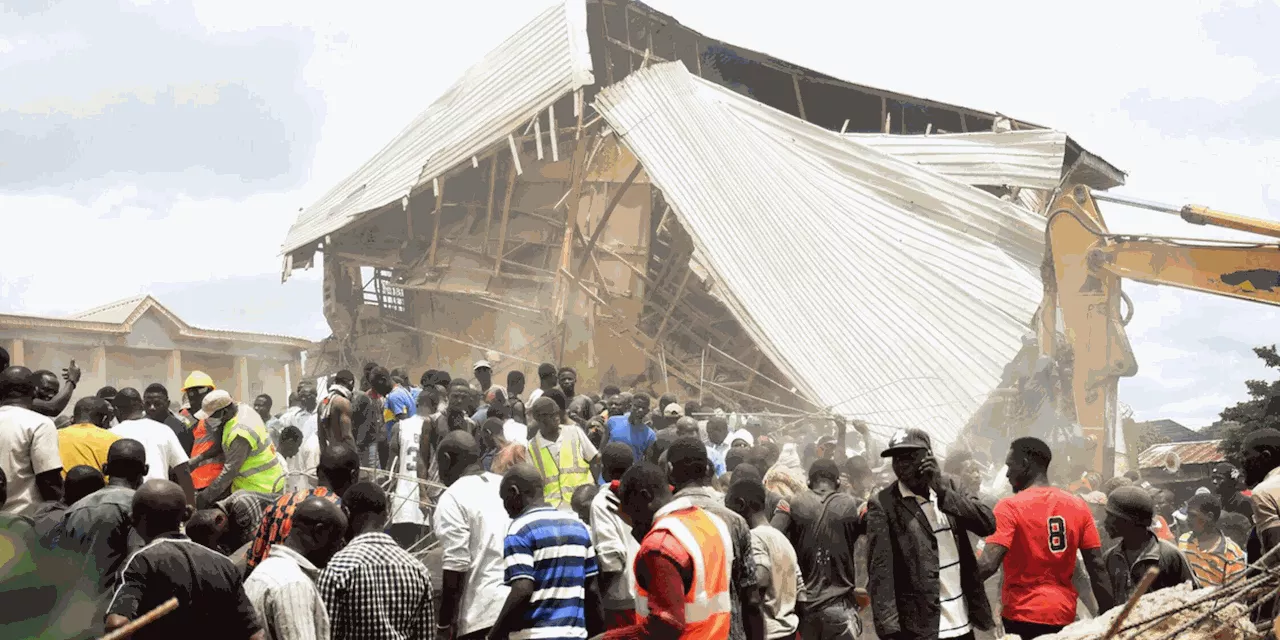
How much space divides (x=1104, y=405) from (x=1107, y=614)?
9426mm

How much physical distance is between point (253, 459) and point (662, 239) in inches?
467

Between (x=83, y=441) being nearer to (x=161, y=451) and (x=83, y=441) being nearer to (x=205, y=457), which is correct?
A: (x=161, y=451)

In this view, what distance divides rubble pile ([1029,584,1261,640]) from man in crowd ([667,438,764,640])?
1.40 metres

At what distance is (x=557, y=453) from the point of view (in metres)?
8.68

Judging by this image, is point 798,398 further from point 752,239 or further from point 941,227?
point 941,227

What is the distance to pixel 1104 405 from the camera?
1491cm

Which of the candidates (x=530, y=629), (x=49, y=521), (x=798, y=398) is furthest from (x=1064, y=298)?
(x=49, y=521)

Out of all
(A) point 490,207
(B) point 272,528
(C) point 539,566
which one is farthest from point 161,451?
(A) point 490,207

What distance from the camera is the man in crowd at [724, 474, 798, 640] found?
6562 mm

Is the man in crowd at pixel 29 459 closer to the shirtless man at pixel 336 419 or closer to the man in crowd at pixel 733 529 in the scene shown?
the shirtless man at pixel 336 419

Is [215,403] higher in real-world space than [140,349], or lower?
lower

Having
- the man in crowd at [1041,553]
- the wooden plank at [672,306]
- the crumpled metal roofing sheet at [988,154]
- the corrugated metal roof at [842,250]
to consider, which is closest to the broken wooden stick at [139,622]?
the man in crowd at [1041,553]

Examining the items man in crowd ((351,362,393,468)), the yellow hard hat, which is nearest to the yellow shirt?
the yellow hard hat

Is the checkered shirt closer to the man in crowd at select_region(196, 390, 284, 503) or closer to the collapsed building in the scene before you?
the man in crowd at select_region(196, 390, 284, 503)
